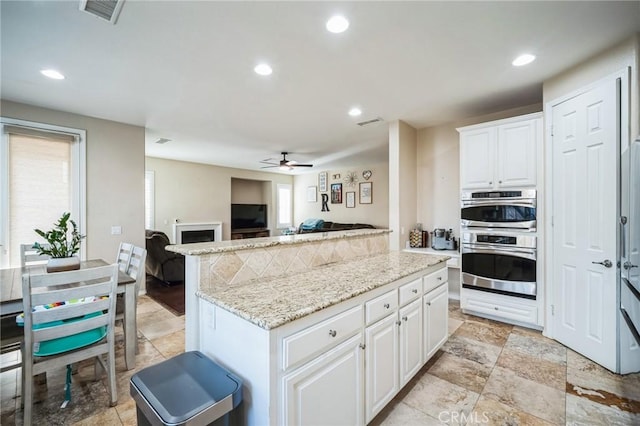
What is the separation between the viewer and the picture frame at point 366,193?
791 cm

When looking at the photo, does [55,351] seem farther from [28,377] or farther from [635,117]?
[635,117]

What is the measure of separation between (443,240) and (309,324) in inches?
127

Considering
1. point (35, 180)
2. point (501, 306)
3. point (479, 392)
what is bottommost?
point (479, 392)

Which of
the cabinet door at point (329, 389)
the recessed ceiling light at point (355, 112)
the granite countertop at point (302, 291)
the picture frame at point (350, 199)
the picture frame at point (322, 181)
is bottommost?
the cabinet door at point (329, 389)

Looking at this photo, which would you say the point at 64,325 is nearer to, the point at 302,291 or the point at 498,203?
the point at 302,291

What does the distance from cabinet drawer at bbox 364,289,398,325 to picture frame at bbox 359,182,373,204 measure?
6.19m

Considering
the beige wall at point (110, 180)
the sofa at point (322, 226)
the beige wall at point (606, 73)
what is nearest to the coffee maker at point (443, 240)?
the beige wall at point (606, 73)

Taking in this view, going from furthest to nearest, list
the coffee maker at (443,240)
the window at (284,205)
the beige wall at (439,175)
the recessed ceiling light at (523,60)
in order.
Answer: the window at (284,205)
the beige wall at (439,175)
the coffee maker at (443,240)
the recessed ceiling light at (523,60)

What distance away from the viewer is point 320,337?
1320 mm

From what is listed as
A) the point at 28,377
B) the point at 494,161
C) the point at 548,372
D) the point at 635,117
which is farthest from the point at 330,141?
the point at 28,377

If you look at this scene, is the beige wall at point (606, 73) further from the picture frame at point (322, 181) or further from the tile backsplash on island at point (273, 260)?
the picture frame at point (322, 181)

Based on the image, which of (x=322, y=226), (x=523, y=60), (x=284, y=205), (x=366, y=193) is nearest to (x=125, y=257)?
(x=523, y=60)

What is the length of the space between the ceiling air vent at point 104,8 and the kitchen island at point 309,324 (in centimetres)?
157

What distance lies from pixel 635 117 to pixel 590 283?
139 centimetres
